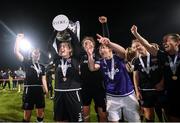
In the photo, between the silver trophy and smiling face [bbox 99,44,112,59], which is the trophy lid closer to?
the silver trophy

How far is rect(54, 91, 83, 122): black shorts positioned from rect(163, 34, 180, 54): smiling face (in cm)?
215

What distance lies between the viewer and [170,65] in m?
5.97

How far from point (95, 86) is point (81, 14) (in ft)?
137

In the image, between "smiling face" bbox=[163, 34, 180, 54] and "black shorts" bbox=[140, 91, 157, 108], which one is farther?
"black shorts" bbox=[140, 91, 157, 108]

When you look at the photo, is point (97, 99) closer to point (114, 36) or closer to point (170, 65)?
point (170, 65)

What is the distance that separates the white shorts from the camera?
243 inches

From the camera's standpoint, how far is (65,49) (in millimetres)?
6719

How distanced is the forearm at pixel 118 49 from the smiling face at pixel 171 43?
2.86 feet

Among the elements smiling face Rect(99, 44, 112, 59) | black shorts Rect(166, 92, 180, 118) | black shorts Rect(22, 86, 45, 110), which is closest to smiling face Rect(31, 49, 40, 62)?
black shorts Rect(22, 86, 45, 110)

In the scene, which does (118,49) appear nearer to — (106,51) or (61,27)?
(106,51)

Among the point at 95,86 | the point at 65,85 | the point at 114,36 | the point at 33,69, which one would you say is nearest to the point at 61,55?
the point at 65,85

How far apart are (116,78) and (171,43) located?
1.32m

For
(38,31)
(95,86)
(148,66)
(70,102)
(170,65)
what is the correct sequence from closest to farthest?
(170,65)
(70,102)
(148,66)
(95,86)
(38,31)

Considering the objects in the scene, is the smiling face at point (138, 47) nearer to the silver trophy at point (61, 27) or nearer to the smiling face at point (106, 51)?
the smiling face at point (106, 51)
